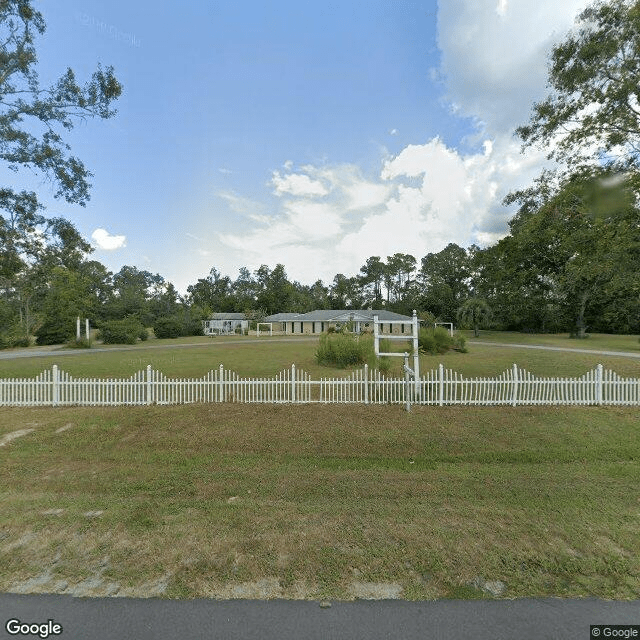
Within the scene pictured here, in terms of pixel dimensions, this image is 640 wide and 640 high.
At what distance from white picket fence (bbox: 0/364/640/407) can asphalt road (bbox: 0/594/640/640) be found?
552cm

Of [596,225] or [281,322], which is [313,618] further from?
[281,322]

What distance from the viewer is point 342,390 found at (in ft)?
27.2

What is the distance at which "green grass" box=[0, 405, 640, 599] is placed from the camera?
2801mm

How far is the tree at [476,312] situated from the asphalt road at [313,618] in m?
39.3

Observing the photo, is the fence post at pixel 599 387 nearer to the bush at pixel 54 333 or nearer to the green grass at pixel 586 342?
the green grass at pixel 586 342

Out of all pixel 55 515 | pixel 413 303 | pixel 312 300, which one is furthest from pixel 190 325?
pixel 55 515

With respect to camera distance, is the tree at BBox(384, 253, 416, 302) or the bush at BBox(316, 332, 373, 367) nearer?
the bush at BBox(316, 332, 373, 367)

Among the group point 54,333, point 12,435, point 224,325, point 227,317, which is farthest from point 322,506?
point 227,317

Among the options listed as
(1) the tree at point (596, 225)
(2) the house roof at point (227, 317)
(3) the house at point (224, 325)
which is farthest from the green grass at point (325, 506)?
(2) the house roof at point (227, 317)

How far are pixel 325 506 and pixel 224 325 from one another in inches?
1973

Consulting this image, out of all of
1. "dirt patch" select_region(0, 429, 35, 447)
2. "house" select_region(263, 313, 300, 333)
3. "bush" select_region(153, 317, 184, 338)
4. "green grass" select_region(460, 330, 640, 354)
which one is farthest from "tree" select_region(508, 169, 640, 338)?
"bush" select_region(153, 317, 184, 338)

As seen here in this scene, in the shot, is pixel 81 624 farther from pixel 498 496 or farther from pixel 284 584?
pixel 498 496

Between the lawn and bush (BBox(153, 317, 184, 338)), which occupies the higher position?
bush (BBox(153, 317, 184, 338))

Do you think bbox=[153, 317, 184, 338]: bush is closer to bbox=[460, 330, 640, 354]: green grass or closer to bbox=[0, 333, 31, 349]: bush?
bbox=[0, 333, 31, 349]: bush
